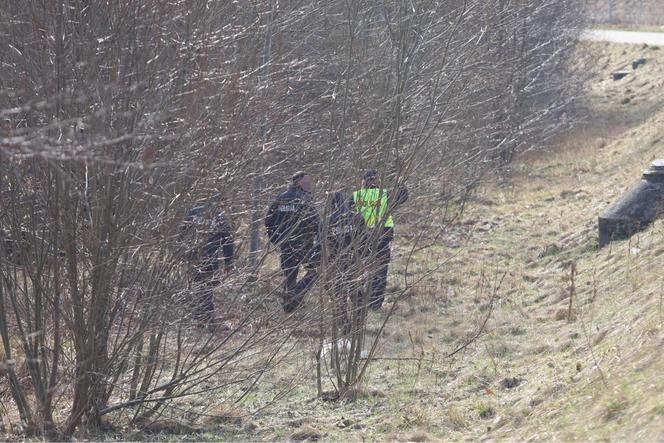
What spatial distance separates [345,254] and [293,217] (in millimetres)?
609

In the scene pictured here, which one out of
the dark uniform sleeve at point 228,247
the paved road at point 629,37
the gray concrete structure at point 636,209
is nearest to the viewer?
the dark uniform sleeve at point 228,247

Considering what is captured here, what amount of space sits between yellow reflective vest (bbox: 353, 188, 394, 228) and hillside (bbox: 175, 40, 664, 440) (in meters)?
1.58

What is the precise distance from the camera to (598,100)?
3275 cm

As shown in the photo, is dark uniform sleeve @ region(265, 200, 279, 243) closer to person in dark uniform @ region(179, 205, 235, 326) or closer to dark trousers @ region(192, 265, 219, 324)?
person in dark uniform @ region(179, 205, 235, 326)

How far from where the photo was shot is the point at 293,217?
29.8ft

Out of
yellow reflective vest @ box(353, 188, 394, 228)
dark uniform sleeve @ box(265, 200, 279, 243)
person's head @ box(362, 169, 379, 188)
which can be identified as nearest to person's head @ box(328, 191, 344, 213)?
yellow reflective vest @ box(353, 188, 394, 228)

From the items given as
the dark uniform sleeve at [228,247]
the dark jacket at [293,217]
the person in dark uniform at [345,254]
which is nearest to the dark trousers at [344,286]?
the person in dark uniform at [345,254]

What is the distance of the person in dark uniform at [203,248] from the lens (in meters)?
8.10

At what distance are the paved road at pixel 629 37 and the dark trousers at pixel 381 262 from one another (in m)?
26.0

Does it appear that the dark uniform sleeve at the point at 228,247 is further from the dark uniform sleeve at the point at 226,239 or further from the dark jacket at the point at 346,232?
the dark jacket at the point at 346,232

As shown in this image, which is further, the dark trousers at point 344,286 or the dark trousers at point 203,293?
the dark trousers at point 344,286

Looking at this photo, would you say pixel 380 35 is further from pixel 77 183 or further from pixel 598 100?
pixel 598 100

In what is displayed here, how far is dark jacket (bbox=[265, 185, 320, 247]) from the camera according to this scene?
8.90 meters

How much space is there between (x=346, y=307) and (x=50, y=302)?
2705 millimetres
